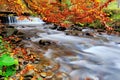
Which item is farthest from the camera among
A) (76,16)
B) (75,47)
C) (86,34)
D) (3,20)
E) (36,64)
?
(3,20)

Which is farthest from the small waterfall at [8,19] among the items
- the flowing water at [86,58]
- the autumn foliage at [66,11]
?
the flowing water at [86,58]

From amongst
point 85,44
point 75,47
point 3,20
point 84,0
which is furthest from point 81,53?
point 3,20

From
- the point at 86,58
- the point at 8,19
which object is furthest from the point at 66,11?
the point at 8,19

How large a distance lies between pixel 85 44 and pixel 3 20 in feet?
31.8

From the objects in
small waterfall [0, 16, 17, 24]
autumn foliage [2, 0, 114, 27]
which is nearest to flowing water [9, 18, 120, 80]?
autumn foliage [2, 0, 114, 27]

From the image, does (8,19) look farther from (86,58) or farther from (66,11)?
(86,58)

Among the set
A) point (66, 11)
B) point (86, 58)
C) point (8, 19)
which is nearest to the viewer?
point (86, 58)

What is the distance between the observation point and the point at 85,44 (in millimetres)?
11312

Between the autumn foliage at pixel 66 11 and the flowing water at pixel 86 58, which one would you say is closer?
the flowing water at pixel 86 58

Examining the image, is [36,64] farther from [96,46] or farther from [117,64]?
[96,46]

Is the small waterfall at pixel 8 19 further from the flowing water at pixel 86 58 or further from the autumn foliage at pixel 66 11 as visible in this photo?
the flowing water at pixel 86 58

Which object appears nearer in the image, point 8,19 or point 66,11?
point 66,11

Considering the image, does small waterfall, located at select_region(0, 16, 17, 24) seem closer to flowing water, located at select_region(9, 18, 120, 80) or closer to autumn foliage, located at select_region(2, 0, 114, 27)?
autumn foliage, located at select_region(2, 0, 114, 27)

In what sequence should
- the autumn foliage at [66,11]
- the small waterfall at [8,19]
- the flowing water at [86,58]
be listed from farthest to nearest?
1. the small waterfall at [8,19]
2. the autumn foliage at [66,11]
3. the flowing water at [86,58]
